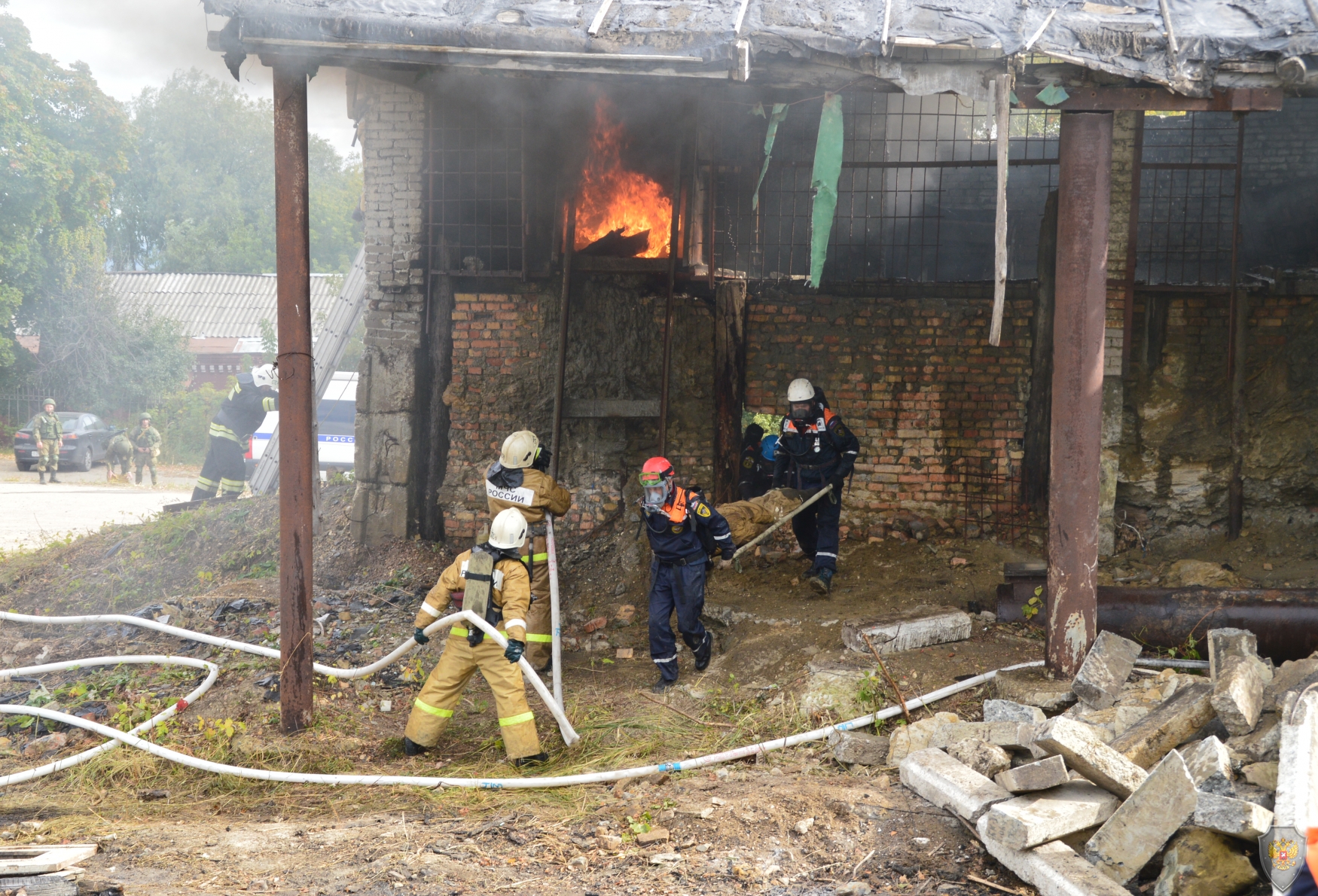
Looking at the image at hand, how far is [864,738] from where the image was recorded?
5.34 metres

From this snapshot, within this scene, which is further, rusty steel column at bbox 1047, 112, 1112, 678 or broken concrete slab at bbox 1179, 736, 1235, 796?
rusty steel column at bbox 1047, 112, 1112, 678

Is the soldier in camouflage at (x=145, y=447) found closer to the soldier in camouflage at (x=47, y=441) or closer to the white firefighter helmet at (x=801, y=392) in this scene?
the soldier in camouflage at (x=47, y=441)

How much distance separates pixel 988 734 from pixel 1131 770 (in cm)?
82

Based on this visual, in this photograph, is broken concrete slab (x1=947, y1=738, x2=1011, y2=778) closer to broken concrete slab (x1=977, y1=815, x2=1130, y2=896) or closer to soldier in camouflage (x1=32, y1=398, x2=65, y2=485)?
broken concrete slab (x1=977, y1=815, x2=1130, y2=896)

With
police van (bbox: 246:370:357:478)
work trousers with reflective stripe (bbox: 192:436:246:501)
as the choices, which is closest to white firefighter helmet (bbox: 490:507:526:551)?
work trousers with reflective stripe (bbox: 192:436:246:501)

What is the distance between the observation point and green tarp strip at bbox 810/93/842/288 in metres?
5.88

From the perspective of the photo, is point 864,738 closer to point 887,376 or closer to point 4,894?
point 4,894

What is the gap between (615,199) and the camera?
9211mm

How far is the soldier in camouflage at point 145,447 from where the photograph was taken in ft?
62.8

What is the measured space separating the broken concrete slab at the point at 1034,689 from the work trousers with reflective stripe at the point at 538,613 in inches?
116

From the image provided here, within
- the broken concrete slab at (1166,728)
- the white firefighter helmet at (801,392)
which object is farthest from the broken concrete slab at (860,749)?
the white firefighter helmet at (801,392)

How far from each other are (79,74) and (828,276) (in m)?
21.5

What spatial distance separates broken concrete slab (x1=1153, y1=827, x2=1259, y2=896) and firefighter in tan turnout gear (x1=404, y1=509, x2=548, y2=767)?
3402 millimetres

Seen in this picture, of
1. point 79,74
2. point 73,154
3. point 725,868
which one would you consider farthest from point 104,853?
point 79,74
